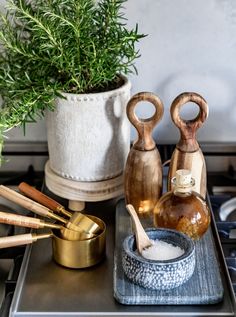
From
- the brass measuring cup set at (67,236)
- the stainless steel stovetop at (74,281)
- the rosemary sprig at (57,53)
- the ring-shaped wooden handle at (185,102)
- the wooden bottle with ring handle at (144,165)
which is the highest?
the rosemary sprig at (57,53)

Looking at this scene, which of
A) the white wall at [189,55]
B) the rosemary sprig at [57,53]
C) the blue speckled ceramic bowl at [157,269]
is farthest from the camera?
the white wall at [189,55]

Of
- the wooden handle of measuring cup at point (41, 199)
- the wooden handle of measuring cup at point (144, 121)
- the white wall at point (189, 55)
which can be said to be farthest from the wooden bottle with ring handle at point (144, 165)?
the white wall at point (189, 55)

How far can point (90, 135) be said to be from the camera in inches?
36.9

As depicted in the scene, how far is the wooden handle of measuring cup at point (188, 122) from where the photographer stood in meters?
0.91

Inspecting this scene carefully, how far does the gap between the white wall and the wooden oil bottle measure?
0.29m

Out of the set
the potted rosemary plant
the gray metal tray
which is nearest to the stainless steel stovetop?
the gray metal tray

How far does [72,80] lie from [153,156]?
16 cm

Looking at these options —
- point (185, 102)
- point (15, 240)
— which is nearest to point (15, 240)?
point (15, 240)

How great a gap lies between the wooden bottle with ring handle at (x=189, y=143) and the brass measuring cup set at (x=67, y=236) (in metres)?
0.14

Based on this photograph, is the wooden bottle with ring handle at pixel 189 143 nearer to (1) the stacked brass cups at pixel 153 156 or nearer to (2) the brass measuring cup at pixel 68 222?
(1) the stacked brass cups at pixel 153 156

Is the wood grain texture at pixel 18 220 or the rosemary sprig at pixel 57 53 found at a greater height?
the rosemary sprig at pixel 57 53

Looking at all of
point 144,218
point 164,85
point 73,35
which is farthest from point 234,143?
point 73,35

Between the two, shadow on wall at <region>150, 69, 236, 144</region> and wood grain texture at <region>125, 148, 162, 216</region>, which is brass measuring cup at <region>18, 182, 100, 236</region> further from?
shadow on wall at <region>150, 69, 236, 144</region>

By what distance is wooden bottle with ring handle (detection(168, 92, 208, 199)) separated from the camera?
0.92m
